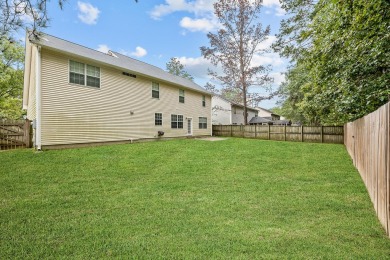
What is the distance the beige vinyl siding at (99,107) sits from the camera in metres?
9.80

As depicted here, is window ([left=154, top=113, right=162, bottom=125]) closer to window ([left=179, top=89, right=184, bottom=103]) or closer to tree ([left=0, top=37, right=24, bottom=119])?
window ([left=179, top=89, right=184, bottom=103])

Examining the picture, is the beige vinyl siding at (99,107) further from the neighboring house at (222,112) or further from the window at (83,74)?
the neighboring house at (222,112)

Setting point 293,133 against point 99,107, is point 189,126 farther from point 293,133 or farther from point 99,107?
point 99,107

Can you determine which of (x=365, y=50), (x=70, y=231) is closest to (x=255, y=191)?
(x=70, y=231)

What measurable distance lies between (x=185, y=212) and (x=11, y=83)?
3041 cm

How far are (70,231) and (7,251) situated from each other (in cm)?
69

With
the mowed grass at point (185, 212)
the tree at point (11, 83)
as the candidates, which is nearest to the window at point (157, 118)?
the mowed grass at point (185, 212)

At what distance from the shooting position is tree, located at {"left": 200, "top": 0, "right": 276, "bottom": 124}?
21.1 m

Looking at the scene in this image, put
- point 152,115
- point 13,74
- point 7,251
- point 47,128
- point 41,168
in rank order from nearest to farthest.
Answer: point 7,251
point 41,168
point 47,128
point 152,115
point 13,74

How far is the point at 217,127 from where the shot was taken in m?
23.2

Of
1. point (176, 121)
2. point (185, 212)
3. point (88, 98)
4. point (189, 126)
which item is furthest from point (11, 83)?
point (185, 212)

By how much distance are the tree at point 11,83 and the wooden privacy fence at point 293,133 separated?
2345cm

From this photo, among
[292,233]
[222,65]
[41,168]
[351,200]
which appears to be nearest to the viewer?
[292,233]

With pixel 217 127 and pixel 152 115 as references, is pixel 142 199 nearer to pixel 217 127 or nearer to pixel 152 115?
pixel 152 115
